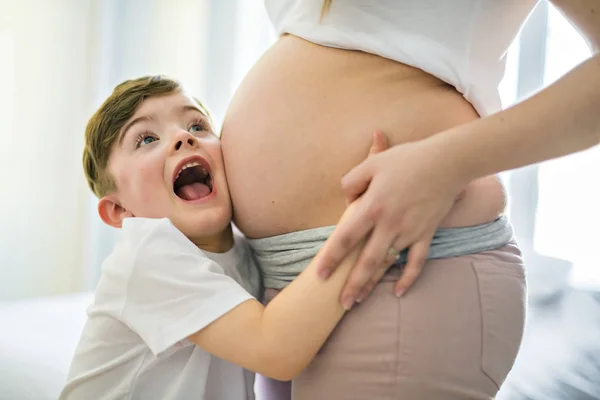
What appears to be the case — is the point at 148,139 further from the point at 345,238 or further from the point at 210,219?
the point at 345,238

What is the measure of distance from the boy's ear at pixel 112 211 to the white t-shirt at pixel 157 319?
4.2 inches

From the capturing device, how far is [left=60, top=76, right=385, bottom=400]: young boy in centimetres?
62

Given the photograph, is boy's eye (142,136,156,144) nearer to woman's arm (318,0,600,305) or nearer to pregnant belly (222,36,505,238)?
pregnant belly (222,36,505,238)

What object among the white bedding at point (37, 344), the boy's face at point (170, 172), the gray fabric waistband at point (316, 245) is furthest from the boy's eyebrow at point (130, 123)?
the white bedding at point (37, 344)

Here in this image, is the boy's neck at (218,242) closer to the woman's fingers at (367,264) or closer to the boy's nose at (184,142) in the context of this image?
the boy's nose at (184,142)

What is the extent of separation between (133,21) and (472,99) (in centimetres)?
126

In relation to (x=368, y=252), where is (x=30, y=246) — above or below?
below

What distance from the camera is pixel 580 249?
1.38 meters

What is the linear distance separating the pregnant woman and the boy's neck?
0.25ft

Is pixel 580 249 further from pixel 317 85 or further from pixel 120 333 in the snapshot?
pixel 120 333

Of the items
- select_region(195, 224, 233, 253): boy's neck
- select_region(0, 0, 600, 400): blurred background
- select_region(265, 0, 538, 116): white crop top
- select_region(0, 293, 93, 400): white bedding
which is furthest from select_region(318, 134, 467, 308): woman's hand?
select_region(0, 0, 600, 400): blurred background

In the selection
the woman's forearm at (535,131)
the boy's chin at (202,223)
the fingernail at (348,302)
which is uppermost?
the woman's forearm at (535,131)

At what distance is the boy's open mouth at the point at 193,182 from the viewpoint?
80 cm

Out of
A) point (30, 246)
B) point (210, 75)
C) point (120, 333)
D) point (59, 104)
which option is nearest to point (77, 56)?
point (59, 104)
